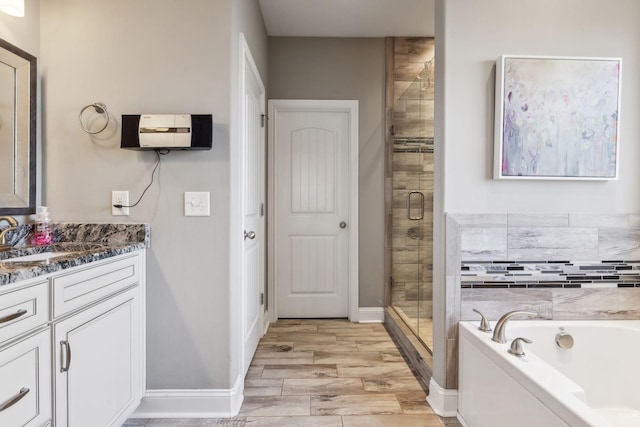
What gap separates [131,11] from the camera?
1.84 metres

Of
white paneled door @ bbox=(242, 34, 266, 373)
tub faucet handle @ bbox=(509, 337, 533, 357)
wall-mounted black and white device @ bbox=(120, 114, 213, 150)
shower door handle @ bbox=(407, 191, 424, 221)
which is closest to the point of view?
tub faucet handle @ bbox=(509, 337, 533, 357)

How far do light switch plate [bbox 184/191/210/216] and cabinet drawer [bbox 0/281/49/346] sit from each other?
76cm

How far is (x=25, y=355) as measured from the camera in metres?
1.08

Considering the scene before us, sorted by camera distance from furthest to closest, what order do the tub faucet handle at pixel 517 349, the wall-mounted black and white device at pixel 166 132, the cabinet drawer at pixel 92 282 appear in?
the wall-mounted black and white device at pixel 166 132 → the tub faucet handle at pixel 517 349 → the cabinet drawer at pixel 92 282

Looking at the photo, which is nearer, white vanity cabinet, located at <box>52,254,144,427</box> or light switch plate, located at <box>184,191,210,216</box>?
white vanity cabinet, located at <box>52,254,144,427</box>

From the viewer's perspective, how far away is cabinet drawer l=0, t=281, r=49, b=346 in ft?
3.29

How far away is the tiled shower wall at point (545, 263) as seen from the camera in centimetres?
191

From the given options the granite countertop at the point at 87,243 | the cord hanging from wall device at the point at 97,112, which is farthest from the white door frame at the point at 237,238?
the cord hanging from wall device at the point at 97,112

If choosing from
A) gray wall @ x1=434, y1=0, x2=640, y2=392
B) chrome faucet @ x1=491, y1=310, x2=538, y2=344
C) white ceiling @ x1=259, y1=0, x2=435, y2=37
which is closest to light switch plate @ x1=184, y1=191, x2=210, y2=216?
gray wall @ x1=434, y1=0, x2=640, y2=392

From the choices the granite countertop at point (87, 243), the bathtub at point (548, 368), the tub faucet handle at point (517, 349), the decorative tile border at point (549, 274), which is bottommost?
the bathtub at point (548, 368)

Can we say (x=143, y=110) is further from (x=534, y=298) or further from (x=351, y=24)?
(x=534, y=298)

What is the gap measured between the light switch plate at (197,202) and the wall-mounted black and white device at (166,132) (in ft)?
0.78

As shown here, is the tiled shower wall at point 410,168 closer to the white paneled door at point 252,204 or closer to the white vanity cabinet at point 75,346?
the white paneled door at point 252,204

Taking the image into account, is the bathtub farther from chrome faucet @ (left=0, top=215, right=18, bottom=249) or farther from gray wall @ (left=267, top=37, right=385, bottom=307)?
chrome faucet @ (left=0, top=215, right=18, bottom=249)
